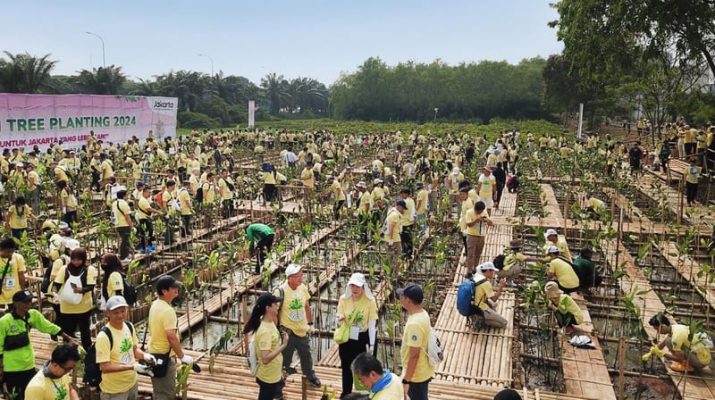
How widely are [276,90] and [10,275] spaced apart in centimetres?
6259

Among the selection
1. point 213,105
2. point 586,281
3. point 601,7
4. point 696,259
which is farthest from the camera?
point 213,105

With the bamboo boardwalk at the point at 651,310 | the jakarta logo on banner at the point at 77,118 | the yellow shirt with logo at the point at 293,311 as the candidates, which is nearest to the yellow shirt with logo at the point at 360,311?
the yellow shirt with logo at the point at 293,311

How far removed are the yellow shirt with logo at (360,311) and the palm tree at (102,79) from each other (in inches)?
1610

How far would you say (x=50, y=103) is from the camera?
21.3 metres

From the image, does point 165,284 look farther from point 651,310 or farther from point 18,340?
point 651,310

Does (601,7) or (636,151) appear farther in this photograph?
(636,151)

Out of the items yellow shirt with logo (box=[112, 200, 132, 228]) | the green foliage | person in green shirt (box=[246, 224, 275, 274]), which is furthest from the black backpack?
the green foliage

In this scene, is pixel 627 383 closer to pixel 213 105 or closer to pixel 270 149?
pixel 270 149

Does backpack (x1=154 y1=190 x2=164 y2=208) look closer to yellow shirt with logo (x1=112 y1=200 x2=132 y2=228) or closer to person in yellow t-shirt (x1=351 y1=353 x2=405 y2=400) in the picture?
yellow shirt with logo (x1=112 y1=200 x2=132 y2=228)

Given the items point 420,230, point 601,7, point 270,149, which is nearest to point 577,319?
point 420,230

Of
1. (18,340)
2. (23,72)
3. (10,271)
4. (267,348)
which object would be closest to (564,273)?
(267,348)

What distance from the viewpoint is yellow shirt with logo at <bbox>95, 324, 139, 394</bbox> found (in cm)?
420

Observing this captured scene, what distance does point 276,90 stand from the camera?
6706 centimetres

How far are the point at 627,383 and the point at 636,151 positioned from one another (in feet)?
48.4
